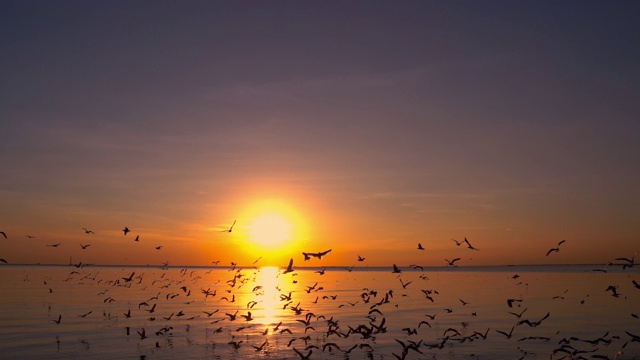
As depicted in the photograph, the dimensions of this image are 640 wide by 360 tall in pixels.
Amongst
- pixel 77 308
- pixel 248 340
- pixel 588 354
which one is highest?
pixel 77 308

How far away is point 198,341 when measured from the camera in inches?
1305

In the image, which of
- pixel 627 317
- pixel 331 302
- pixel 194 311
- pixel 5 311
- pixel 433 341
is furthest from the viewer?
pixel 331 302

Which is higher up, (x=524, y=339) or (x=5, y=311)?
(x=5, y=311)

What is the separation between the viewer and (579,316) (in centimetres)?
4456

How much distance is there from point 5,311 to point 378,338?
33170 mm

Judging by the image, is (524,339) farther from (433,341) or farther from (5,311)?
(5,311)

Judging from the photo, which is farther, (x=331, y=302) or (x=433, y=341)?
(x=331, y=302)

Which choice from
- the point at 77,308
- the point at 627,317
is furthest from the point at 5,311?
the point at 627,317

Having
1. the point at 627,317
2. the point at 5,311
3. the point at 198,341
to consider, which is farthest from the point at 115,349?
the point at 627,317

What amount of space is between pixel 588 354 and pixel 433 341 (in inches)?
328

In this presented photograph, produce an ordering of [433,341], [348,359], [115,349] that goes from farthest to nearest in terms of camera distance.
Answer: [433,341], [115,349], [348,359]

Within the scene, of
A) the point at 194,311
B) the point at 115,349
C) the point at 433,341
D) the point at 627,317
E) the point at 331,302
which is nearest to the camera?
the point at 115,349

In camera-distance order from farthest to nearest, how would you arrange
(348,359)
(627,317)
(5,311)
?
1. (5,311)
2. (627,317)
3. (348,359)

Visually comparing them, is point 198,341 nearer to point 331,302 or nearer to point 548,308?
point 331,302
